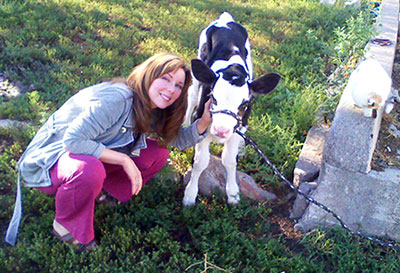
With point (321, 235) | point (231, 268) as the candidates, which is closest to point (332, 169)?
point (321, 235)

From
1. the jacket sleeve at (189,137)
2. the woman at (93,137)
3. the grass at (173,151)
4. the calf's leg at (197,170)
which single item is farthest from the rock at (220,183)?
the woman at (93,137)

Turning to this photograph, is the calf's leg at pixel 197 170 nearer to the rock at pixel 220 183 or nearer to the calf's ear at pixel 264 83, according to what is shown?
the rock at pixel 220 183

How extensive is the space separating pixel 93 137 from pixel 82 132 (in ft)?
0.34

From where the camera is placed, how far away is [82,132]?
8.77 feet

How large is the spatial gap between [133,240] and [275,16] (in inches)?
221

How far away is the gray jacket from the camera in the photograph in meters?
2.70

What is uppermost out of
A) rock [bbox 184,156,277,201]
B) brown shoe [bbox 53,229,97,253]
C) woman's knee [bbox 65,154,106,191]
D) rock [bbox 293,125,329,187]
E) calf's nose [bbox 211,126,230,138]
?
calf's nose [bbox 211,126,230,138]

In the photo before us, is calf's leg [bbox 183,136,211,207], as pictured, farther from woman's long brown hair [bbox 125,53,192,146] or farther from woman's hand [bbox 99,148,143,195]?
woman's hand [bbox 99,148,143,195]

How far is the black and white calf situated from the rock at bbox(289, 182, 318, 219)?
1.62 feet

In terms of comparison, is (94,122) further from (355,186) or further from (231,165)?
(355,186)

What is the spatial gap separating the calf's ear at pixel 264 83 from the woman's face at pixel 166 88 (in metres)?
0.53

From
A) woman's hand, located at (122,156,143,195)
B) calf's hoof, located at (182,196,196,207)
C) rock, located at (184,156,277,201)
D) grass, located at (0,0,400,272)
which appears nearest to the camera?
woman's hand, located at (122,156,143,195)

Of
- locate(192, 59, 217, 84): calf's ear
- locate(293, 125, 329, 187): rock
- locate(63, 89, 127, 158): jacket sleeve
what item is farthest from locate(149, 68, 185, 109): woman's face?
locate(293, 125, 329, 187): rock

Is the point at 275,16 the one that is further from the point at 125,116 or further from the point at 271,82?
the point at 125,116
